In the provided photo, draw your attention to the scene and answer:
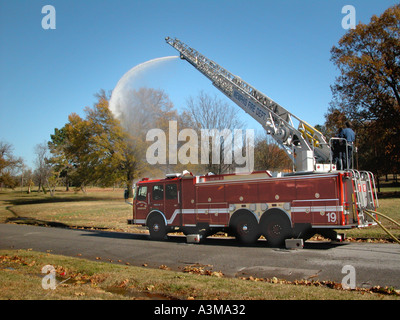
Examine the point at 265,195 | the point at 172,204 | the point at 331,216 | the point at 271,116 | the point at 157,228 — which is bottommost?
the point at 157,228

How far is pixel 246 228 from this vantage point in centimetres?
1368

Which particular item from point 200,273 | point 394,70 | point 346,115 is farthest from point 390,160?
point 200,273

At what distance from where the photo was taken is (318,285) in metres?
7.61

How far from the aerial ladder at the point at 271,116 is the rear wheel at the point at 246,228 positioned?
8.83ft

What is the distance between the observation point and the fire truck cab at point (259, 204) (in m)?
11.7

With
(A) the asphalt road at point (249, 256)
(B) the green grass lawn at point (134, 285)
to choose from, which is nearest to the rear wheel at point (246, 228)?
(A) the asphalt road at point (249, 256)

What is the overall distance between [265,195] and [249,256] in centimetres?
263

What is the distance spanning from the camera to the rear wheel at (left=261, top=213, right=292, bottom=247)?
1260 cm

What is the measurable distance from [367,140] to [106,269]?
3430cm
